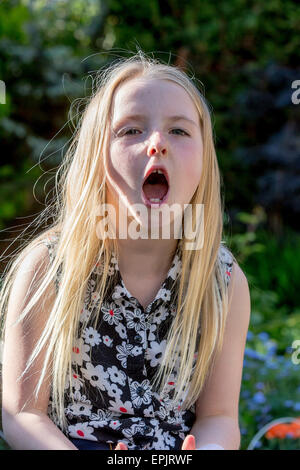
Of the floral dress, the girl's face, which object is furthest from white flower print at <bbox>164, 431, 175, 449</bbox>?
the girl's face

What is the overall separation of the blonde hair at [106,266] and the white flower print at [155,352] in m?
0.03

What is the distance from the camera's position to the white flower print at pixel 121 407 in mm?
1542

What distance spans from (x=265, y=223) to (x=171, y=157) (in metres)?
4.56

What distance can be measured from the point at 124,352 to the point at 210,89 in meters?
5.17

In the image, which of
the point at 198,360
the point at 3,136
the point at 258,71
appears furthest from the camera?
the point at 258,71

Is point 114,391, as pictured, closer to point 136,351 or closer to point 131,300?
point 136,351

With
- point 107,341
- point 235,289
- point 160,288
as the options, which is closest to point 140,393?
point 107,341

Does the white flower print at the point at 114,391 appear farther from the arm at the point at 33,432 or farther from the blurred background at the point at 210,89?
the blurred background at the point at 210,89

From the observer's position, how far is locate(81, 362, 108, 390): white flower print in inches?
61.2

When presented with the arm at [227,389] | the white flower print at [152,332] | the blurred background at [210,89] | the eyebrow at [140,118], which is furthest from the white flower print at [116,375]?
the blurred background at [210,89]

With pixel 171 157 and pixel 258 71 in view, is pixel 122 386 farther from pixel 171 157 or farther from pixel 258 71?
pixel 258 71

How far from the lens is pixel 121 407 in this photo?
1545mm
